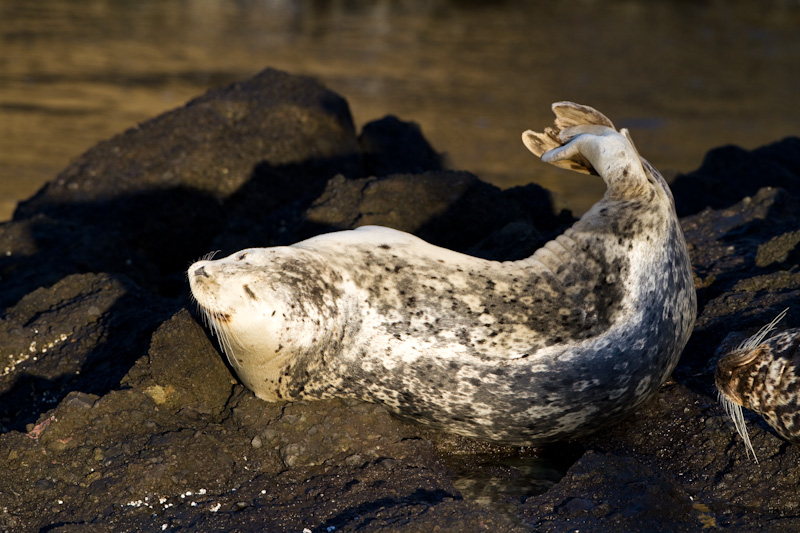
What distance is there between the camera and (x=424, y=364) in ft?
13.4

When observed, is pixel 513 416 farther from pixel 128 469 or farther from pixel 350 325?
pixel 128 469

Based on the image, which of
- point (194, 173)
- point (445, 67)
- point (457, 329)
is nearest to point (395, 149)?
point (194, 173)

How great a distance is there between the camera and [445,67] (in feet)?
55.7

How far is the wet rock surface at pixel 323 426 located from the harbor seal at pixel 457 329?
193 mm

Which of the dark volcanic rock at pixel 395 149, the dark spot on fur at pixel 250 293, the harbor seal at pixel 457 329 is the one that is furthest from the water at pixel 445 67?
the dark spot on fur at pixel 250 293

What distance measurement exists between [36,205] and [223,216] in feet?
5.02

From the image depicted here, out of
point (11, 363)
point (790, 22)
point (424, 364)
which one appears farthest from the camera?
point (790, 22)

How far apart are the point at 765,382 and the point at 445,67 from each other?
13494mm

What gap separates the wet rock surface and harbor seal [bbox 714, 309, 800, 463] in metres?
0.14

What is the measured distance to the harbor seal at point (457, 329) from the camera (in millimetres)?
4047

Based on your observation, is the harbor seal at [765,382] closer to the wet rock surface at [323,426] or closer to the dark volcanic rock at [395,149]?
the wet rock surface at [323,426]

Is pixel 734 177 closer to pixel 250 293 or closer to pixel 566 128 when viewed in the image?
pixel 566 128

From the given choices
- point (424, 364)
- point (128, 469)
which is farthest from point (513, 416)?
point (128, 469)

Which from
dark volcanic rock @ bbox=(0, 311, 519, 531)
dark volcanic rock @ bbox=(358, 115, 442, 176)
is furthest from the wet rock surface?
dark volcanic rock @ bbox=(358, 115, 442, 176)
